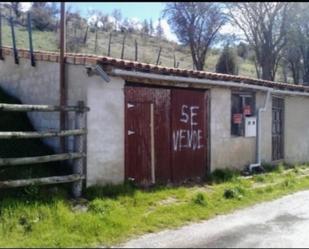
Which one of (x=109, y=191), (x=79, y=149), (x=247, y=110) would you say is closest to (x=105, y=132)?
(x=79, y=149)

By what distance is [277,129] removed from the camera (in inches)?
599

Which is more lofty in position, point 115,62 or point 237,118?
point 115,62

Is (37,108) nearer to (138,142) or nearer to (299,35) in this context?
(138,142)

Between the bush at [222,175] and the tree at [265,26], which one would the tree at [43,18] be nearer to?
the tree at [265,26]

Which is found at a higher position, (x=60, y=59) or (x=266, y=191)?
(x=60, y=59)

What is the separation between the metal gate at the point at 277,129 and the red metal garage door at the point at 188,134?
4102 mm

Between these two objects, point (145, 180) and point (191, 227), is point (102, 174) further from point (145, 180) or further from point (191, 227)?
point (191, 227)

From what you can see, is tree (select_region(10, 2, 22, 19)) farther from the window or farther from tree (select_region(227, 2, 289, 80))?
the window

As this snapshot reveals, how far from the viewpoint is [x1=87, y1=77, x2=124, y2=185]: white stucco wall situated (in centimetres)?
885

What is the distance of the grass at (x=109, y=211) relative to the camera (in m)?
6.43

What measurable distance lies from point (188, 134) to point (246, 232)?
428cm

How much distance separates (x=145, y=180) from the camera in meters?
9.95

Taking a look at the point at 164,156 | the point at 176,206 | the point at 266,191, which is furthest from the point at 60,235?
the point at 266,191

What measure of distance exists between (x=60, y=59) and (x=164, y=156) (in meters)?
3.07
